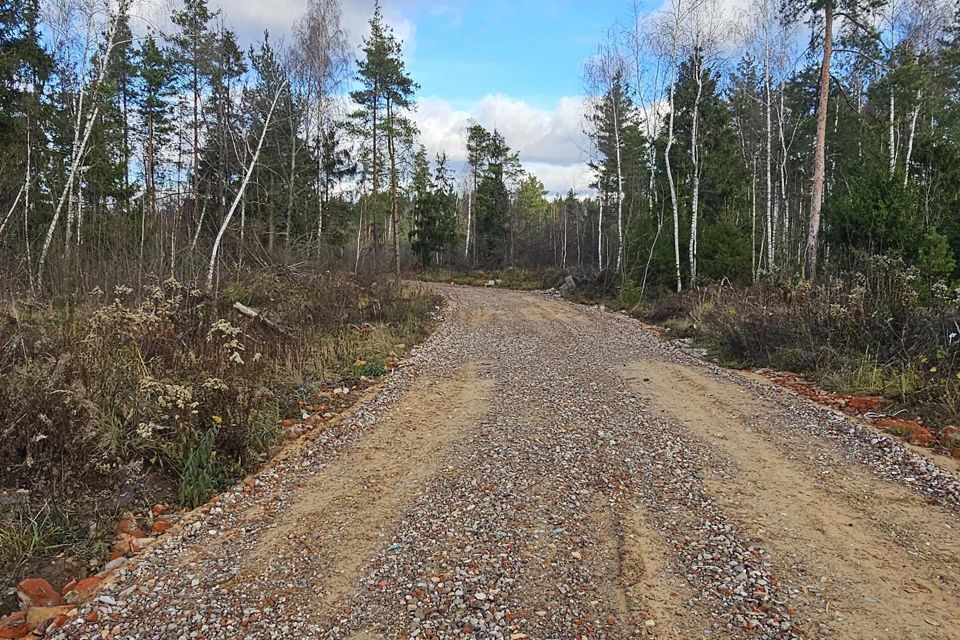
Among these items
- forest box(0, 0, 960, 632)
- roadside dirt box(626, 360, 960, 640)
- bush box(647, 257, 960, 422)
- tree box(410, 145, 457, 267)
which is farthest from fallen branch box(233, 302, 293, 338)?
tree box(410, 145, 457, 267)

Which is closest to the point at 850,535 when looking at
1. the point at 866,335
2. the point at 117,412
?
the point at 866,335

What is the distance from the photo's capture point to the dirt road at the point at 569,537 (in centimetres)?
261

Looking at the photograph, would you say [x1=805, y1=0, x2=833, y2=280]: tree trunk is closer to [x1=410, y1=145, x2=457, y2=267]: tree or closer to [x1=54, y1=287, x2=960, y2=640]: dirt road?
[x1=54, y1=287, x2=960, y2=640]: dirt road

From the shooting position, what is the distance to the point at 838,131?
22562mm

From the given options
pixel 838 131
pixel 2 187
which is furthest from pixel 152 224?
pixel 838 131

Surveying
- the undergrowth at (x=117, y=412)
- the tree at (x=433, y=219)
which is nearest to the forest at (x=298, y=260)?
the undergrowth at (x=117, y=412)

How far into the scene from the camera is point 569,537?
3.38 meters

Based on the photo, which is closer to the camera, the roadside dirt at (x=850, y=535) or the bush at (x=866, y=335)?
the roadside dirt at (x=850, y=535)

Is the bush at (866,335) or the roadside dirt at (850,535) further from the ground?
the bush at (866,335)

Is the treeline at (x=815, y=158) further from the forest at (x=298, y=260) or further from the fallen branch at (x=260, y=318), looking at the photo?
the fallen branch at (x=260, y=318)

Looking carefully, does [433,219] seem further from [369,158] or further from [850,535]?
[850,535]

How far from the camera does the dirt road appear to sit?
2.61 meters

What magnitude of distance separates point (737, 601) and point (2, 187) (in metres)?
14.4

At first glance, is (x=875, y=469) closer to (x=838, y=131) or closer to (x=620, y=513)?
(x=620, y=513)
